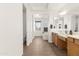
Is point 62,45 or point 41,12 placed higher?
point 41,12

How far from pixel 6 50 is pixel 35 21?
528 inches

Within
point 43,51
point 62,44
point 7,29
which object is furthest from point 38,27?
point 7,29

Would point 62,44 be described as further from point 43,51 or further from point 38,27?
point 38,27

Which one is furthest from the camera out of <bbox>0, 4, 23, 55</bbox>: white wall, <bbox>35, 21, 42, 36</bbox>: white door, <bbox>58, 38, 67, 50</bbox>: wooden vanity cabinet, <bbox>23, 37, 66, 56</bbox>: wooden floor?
<bbox>35, 21, 42, 36</bbox>: white door

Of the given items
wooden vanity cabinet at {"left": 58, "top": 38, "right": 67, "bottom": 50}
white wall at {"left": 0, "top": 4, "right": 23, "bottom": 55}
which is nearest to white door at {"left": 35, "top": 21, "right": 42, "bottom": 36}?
wooden vanity cabinet at {"left": 58, "top": 38, "right": 67, "bottom": 50}

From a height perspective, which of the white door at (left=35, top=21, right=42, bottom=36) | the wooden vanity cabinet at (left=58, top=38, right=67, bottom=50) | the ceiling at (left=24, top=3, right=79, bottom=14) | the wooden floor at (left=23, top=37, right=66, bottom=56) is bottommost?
the wooden floor at (left=23, top=37, right=66, bottom=56)

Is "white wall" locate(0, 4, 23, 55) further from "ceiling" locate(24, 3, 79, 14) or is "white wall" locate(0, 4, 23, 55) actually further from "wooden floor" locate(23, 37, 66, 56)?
"ceiling" locate(24, 3, 79, 14)

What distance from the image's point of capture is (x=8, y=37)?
3.62 meters

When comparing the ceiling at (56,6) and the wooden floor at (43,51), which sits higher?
the ceiling at (56,6)

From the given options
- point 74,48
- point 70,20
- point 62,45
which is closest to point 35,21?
point 70,20

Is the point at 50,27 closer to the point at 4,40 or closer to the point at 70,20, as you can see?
the point at 70,20

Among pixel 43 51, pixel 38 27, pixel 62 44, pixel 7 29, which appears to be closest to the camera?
pixel 7 29

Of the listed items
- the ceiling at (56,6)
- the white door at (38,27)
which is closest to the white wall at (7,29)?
the ceiling at (56,6)

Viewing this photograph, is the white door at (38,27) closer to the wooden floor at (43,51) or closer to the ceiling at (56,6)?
the ceiling at (56,6)
